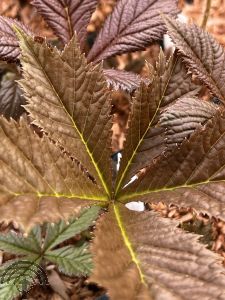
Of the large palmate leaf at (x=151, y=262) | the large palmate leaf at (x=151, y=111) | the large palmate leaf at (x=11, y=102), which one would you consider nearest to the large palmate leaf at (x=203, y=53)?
the large palmate leaf at (x=151, y=111)

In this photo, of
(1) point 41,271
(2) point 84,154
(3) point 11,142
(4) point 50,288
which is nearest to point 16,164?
(3) point 11,142

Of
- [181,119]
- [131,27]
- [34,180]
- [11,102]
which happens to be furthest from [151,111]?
[11,102]

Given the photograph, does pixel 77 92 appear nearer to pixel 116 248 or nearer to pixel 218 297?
pixel 116 248

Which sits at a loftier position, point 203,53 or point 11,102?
point 203,53

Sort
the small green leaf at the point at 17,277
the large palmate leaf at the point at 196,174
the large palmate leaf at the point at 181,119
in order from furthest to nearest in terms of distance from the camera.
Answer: the small green leaf at the point at 17,277 → the large palmate leaf at the point at 181,119 → the large palmate leaf at the point at 196,174

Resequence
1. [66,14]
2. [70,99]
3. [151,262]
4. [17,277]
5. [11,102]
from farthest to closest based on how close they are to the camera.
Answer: [11,102]
[66,14]
[17,277]
[70,99]
[151,262]

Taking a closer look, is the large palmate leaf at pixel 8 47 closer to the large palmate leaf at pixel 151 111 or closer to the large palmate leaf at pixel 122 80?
the large palmate leaf at pixel 122 80

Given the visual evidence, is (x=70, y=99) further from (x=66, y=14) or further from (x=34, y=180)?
(x=66, y=14)
